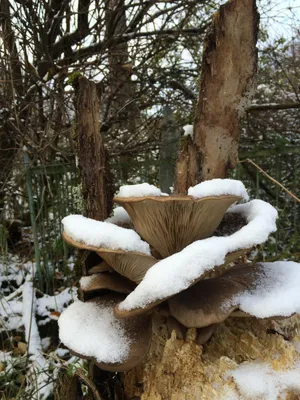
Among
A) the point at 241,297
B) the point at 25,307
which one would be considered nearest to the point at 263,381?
the point at 241,297

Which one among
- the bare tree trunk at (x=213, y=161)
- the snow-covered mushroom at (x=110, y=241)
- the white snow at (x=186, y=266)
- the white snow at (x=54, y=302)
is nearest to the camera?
the white snow at (x=186, y=266)

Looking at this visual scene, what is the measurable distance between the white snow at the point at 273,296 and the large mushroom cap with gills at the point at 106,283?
0.41 metres

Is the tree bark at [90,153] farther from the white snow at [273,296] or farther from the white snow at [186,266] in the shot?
the white snow at [273,296]

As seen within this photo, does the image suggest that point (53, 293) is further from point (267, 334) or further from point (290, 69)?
point (290, 69)

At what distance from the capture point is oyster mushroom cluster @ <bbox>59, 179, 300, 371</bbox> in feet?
3.09

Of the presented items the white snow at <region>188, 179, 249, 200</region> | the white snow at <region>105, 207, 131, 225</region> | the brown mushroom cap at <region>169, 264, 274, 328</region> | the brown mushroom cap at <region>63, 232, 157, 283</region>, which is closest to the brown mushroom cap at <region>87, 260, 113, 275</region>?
the brown mushroom cap at <region>63, 232, 157, 283</region>

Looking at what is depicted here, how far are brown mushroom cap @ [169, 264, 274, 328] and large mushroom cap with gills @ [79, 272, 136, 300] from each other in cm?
21

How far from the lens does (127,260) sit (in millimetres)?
1108

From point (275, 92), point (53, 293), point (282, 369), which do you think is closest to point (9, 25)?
Answer: point (53, 293)

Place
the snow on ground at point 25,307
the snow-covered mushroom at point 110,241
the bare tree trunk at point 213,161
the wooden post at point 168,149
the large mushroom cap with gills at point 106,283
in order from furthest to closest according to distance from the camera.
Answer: the wooden post at point 168,149 → the snow on ground at point 25,307 → the large mushroom cap with gills at point 106,283 → the bare tree trunk at point 213,161 → the snow-covered mushroom at point 110,241

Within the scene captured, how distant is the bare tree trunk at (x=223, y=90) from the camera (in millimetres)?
1435

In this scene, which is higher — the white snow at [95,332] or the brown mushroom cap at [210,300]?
the brown mushroom cap at [210,300]

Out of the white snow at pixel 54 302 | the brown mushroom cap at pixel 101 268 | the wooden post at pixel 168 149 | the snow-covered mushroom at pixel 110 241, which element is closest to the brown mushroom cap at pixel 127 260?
the snow-covered mushroom at pixel 110 241

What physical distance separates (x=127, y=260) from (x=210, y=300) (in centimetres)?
30
